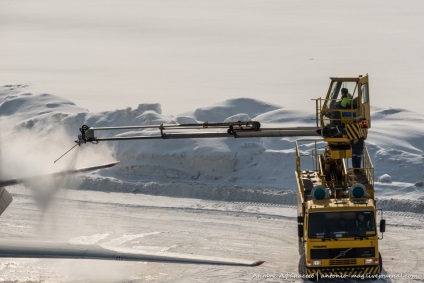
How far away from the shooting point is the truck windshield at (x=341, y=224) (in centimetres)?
2841

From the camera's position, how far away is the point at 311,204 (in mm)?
29203

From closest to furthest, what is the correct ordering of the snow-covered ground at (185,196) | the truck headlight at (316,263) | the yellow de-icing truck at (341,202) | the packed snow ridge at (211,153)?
the yellow de-icing truck at (341,202) < the truck headlight at (316,263) < the snow-covered ground at (185,196) < the packed snow ridge at (211,153)

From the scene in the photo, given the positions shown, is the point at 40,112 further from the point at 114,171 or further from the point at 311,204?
the point at 311,204

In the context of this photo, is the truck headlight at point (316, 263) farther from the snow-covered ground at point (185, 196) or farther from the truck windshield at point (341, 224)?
the snow-covered ground at point (185, 196)

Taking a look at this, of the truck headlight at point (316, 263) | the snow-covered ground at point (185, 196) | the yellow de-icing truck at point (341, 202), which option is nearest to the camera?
the yellow de-icing truck at point (341, 202)

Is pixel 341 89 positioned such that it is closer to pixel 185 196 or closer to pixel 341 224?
pixel 341 224

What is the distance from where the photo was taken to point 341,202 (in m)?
29.2

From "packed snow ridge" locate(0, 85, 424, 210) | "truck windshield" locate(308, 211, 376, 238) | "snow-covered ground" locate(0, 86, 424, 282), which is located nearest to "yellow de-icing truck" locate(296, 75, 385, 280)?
"truck windshield" locate(308, 211, 376, 238)

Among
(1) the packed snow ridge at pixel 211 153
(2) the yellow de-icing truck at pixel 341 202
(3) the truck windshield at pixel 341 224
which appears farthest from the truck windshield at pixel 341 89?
(1) the packed snow ridge at pixel 211 153

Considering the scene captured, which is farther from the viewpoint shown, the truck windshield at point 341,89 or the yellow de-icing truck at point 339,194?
the truck windshield at point 341,89

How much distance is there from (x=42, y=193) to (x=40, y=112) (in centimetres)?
2699

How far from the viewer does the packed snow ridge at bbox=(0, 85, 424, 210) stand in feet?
144

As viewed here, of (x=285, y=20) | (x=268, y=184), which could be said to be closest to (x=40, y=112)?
(x=268, y=184)

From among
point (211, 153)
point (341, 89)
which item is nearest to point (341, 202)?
point (341, 89)
